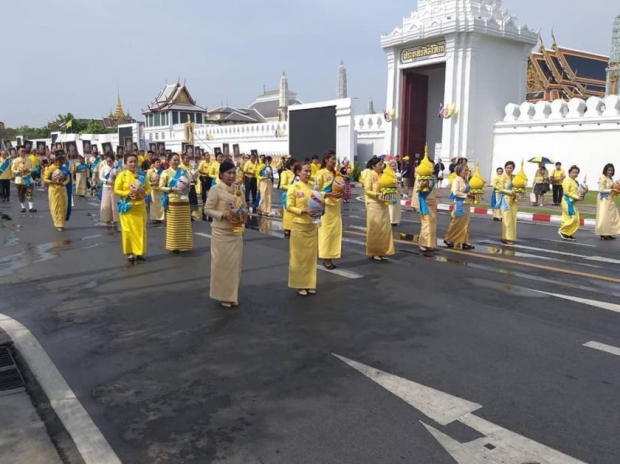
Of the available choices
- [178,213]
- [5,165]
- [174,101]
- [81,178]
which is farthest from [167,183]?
[174,101]

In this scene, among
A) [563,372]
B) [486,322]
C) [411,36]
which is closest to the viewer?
[563,372]

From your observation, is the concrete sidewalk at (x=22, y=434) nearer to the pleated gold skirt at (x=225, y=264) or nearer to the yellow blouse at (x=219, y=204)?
the pleated gold skirt at (x=225, y=264)

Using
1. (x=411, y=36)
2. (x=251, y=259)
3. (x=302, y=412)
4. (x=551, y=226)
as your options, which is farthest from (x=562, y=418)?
(x=411, y=36)

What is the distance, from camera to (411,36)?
85.1ft

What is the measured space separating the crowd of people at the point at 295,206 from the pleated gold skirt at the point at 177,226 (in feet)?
A: 0.06

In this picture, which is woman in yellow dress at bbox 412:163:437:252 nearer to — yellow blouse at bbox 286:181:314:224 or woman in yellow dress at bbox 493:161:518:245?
woman in yellow dress at bbox 493:161:518:245

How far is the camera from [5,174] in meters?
17.6

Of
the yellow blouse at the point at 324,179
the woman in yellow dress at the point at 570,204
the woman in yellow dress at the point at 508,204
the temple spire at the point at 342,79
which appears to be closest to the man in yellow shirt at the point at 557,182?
the woman in yellow dress at the point at 570,204

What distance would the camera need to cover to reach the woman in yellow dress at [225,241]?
6172 millimetres

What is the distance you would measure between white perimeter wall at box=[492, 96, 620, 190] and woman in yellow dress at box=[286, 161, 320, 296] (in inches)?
727

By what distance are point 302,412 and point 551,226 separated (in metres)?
12.2

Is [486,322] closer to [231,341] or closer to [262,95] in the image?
[231,341]

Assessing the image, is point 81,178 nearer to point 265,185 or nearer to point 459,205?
point 265,185

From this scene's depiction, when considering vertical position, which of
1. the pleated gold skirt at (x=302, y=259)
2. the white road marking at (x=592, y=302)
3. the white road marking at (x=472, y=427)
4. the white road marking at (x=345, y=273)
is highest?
the pleated gold skirt at (x=302, y=259)
